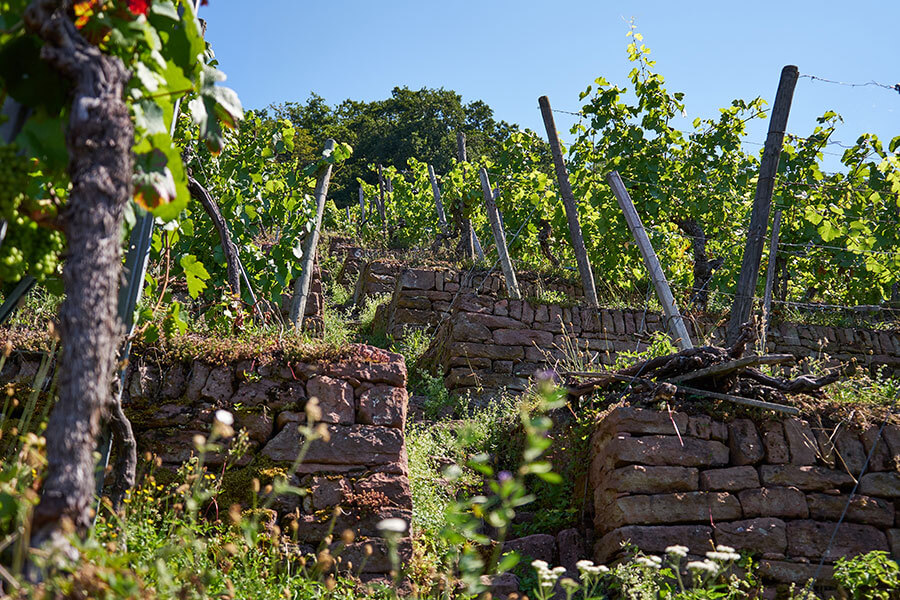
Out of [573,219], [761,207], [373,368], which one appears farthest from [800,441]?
[573,219]

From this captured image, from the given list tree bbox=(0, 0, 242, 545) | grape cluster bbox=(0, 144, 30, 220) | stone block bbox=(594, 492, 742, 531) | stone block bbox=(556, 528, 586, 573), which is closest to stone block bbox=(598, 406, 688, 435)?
stone block bbox=(594, 492, 742, 531)

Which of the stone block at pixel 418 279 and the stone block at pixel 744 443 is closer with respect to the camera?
the stone block at pixel 744 443

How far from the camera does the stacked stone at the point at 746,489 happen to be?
152 inches

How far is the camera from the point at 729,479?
4.06 metres

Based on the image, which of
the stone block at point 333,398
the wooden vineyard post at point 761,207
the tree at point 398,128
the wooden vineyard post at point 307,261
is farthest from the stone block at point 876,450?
the tree at point 398,128

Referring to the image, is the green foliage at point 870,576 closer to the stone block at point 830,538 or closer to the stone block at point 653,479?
the stone block at point 830,538

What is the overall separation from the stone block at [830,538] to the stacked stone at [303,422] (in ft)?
7.08

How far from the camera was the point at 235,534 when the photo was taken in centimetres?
312

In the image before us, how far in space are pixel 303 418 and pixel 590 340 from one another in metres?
5.16

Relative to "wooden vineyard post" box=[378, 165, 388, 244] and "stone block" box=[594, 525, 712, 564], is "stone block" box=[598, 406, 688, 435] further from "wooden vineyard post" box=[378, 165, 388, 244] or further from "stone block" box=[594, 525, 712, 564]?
"wooden vineyard post" box=[378, 165, 388, 244]

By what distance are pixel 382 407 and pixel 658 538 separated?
65.0 inches

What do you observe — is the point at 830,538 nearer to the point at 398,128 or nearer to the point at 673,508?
the point at 673,508

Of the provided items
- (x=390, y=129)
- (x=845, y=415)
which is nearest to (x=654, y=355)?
Answer: (x=845, y=415)

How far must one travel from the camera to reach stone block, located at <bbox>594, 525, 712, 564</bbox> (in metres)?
3.79
